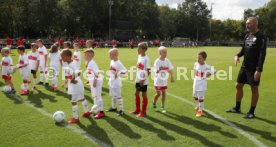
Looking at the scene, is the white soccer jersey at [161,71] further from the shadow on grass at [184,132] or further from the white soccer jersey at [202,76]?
the shadow on grass at [184,132]

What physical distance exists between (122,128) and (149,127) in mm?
619

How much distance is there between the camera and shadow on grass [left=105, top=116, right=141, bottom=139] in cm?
579

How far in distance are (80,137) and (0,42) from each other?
36.6 metres

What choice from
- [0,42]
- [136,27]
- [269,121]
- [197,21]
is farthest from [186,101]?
[197,21]

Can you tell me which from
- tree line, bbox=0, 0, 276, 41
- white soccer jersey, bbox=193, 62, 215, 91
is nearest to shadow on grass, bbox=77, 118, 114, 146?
white soccer jersey, bbox=193, 62, 215, 91

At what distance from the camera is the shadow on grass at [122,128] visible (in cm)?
579

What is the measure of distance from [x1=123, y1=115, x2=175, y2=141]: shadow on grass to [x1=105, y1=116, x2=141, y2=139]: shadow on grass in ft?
0.98

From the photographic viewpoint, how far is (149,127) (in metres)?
6.32

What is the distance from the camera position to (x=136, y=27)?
8194 cm

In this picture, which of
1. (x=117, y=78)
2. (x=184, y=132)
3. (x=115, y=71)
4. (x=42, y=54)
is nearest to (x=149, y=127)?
(x=184, y=132)

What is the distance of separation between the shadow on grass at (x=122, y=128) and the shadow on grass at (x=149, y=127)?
0.98 feet

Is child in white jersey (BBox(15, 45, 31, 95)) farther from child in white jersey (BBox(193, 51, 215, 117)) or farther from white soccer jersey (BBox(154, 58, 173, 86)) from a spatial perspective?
child in white jersey (BBox(193, 51, 215, 117))

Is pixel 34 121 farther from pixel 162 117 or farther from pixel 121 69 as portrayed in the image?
pixel 162 117

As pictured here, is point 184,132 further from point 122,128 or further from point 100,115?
point 100,115
